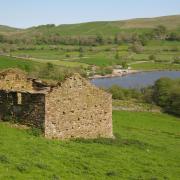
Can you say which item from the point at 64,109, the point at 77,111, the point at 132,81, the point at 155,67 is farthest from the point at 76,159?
the point at 155,67

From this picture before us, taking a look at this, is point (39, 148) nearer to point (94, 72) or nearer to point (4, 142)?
point (4, 142)

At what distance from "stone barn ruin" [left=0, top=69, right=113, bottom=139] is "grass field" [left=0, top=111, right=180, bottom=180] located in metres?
0.96

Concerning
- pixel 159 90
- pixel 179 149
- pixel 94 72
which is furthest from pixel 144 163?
pixel 94 72

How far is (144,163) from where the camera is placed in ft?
69.2

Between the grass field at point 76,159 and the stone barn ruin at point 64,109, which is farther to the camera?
the stone barn ruin at point 64,109

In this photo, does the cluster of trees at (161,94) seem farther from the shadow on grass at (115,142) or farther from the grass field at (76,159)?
the grass field at (76,159)

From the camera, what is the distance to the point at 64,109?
25.2 metres

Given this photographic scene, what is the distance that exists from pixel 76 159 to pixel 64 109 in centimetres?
607

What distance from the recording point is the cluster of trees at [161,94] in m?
74.5

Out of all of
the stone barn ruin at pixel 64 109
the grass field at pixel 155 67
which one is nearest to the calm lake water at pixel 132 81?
the grass field at pixel 155 67

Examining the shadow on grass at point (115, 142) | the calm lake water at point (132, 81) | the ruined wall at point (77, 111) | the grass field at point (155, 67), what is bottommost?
the calm lake water at point (132, 81)

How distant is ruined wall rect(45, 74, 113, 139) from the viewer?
24422 mm

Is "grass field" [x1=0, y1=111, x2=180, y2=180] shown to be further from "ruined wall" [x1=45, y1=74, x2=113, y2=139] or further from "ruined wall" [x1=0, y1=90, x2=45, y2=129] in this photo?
"ruined wall" [x1=45, y1=74, x2=113, y2=139]

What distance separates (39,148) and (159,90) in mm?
63786
